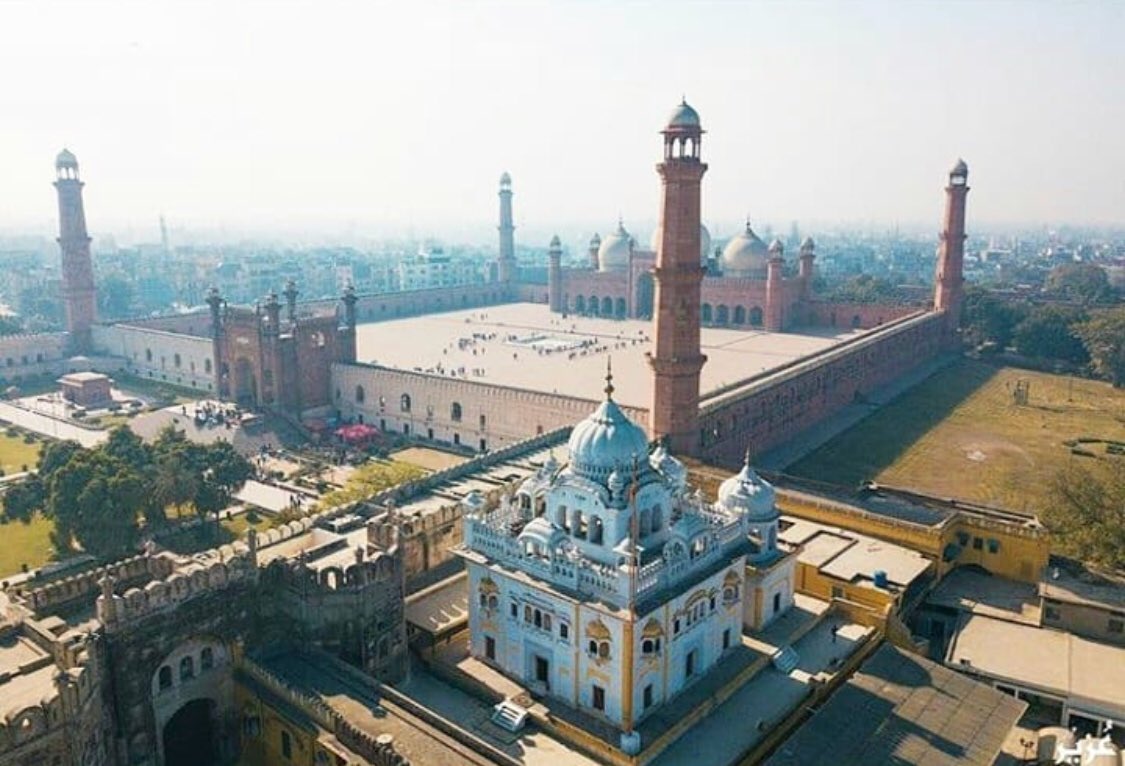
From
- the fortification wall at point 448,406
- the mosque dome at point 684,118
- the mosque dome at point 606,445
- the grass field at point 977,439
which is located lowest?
the grass field at point 977,439

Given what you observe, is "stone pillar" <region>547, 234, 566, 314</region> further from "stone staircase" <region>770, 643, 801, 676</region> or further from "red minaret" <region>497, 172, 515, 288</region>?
"stone staircase" <region>770, 643, 801, 676</region>

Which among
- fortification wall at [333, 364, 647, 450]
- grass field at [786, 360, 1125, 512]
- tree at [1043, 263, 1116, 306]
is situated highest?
tree at [1043, 263, 1116, 306]

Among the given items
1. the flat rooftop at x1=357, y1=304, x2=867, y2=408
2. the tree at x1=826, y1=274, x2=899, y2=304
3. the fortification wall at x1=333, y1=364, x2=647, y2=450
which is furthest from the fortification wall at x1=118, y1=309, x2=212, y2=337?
the tree at x1=826, y1=274, x2=899, y2=304

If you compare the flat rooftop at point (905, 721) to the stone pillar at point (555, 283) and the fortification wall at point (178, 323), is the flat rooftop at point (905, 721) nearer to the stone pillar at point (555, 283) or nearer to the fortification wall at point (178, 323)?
the fortification wall at point (178, 323)

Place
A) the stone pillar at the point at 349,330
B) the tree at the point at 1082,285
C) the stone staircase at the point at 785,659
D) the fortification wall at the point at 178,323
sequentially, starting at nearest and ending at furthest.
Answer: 1. the stone staircase at the point at 785,659
2. the stone pillar at the point at 349,330
3. the fortification wall at the point at 178,323
4. the tree at the point at 1082,285

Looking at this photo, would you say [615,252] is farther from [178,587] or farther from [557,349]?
[178,587]

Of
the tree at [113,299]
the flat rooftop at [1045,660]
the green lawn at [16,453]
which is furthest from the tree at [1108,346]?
the tree at [113,299]

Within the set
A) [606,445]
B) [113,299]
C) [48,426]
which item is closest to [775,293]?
[48,426]
